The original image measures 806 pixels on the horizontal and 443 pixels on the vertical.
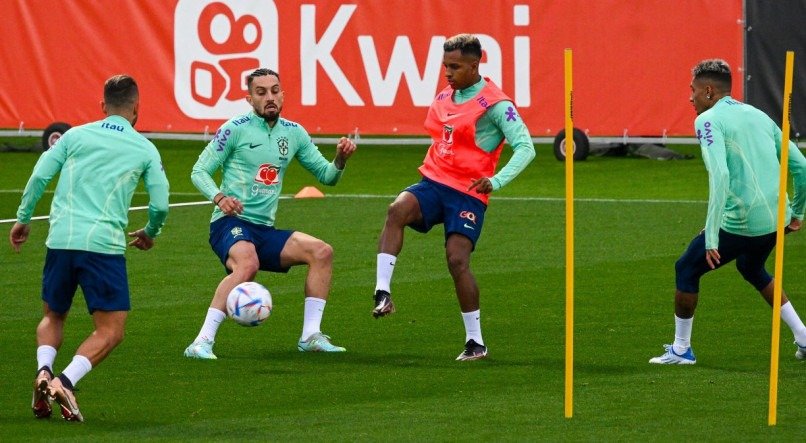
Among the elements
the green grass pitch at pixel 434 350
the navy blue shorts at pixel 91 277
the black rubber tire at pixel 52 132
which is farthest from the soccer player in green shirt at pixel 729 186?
the black rubber tire at pixel 52 132

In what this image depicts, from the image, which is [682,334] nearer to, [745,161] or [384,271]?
[745,161]

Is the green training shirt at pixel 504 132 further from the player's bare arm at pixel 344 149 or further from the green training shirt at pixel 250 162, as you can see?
the green training shirt at pixel 250 162

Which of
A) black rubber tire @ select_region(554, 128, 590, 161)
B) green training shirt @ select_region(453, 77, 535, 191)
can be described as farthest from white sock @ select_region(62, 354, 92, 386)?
black rubber tire @ select_region(554, 128, 590, 161)

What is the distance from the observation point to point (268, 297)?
10898mm

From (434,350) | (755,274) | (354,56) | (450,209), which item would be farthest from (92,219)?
(354,56)

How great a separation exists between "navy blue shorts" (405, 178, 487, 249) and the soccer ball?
46.7 inches

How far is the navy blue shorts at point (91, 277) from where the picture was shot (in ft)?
29.3

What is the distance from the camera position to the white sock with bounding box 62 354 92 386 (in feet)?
28.7

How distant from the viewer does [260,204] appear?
11391 millimetres

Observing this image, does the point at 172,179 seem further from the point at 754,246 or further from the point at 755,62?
the point at 754,246

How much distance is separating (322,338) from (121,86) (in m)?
2.84

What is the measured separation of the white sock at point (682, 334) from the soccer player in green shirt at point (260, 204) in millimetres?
2277

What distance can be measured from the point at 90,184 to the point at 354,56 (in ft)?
53.5

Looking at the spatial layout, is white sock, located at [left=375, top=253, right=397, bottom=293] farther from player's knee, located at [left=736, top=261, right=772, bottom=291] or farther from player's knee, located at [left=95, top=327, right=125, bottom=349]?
player's knee, located at [left=95, top=327, right=125, bottom=349]
